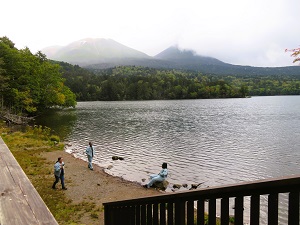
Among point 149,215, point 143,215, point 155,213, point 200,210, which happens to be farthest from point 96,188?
point 200,210

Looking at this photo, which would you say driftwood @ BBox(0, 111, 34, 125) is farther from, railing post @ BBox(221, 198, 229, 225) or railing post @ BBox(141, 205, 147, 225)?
railing post @ BBox(221, 198, 229, 225)

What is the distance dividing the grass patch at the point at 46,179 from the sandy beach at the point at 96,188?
0.49 metres

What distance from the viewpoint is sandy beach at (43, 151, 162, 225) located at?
15637mm

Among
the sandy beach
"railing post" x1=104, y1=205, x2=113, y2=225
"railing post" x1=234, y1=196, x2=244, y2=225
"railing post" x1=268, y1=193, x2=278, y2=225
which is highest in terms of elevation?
"railing post" x1=268, y1=193, x2=278, y2=225

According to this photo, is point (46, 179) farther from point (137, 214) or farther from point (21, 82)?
point (21, 82)

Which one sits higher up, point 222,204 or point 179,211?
point 222,204

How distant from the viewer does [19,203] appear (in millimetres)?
2752

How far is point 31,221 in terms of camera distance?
238 centimetres

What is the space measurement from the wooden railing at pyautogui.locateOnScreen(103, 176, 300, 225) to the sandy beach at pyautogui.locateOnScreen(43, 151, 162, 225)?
31.5 ft

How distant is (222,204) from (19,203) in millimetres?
2051

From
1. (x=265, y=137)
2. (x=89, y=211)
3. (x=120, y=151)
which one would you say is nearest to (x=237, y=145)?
(x=265, y=137)

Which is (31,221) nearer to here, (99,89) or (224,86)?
(99,89)

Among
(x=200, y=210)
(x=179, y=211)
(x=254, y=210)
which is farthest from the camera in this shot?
(x=179, y=211)

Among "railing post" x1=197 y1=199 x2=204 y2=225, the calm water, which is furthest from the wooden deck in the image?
the calm water
